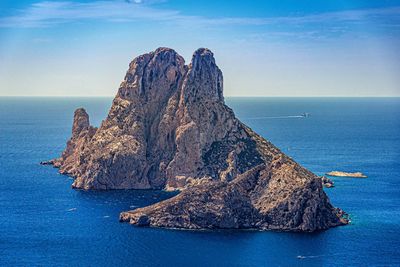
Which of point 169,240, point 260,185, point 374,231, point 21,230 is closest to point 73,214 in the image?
point 21,230

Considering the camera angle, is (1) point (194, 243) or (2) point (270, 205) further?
(2) point (270, 205)

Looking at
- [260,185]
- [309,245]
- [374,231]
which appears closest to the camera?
[309,245]

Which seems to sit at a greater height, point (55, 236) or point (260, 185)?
point (260, 185)

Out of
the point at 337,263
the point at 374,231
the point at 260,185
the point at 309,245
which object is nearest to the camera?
the point at 337,263

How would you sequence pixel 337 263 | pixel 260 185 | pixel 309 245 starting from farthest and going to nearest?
pixel 260 185, pixel 309 245, pixel 337 263

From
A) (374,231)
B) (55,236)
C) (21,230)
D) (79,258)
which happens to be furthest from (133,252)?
(374,231)

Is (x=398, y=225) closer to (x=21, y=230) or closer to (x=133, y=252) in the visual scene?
(x=133, y=252)

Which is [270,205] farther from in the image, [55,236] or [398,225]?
[55,236]

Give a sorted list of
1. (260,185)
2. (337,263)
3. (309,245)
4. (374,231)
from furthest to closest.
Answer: (260,185) < (374,231) < (309,245) < (337,263)

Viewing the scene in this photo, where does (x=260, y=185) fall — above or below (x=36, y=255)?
above
